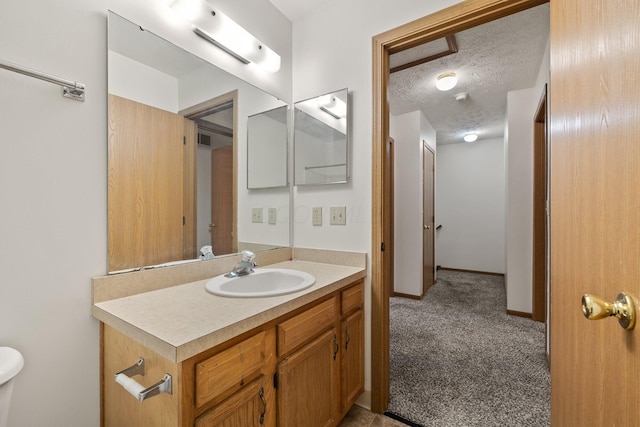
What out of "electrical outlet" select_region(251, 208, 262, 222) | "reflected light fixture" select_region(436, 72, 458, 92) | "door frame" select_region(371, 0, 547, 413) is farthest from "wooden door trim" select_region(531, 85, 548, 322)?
"electrical outlet" select_region(251, 208, 262, 222)

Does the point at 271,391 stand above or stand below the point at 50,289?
below

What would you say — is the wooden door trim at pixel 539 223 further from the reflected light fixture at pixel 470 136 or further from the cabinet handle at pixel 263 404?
the cabinet handle at pixel 263 404

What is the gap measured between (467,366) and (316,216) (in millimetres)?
1563

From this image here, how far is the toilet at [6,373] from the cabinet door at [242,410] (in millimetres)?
491

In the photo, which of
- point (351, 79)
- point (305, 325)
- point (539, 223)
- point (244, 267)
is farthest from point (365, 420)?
point (539, 223)

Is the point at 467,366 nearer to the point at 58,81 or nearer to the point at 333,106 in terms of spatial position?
the point at 333,106

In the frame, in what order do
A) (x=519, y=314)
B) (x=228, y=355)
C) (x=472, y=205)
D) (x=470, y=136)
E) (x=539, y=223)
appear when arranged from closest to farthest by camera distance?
(x=228, y=355)
(x=539, y=223)
(x=519, y=314)
(x=470, y=136)
(x=472, y=205)

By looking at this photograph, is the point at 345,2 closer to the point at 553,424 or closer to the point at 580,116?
the point at 580,116

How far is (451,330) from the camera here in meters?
2.67

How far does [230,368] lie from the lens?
2.80 feet

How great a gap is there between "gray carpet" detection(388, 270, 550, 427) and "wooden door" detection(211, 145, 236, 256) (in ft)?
4.47

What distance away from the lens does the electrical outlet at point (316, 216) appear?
6.06ft

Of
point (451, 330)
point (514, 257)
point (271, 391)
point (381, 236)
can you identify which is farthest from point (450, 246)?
point (271, 391)

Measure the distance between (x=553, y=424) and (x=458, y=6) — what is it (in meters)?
1.76
